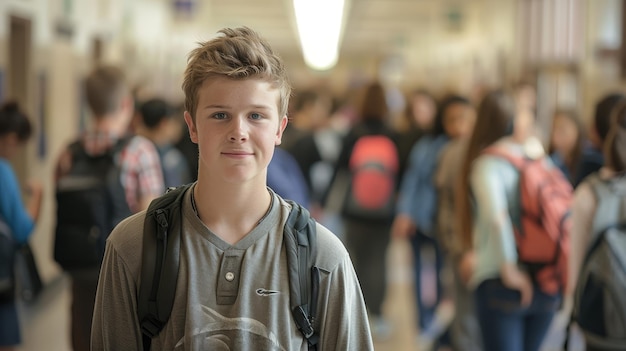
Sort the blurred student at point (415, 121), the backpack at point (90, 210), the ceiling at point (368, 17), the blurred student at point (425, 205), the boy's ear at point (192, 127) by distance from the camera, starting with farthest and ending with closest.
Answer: the ceiling at point (368, 17) < the blurred student at point (415, 121) < the blurred student at point (425, 205) < the backpack at point (90, 210) < the boy's ear at point (192, 127)

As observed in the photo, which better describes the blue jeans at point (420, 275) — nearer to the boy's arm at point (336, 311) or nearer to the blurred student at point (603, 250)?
the blurred student at point (603, 250)

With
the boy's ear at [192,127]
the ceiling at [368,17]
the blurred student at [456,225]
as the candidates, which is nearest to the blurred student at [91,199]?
the blurred student at [456,225]

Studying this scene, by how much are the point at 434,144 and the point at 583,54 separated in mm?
5513

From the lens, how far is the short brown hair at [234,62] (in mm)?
1801

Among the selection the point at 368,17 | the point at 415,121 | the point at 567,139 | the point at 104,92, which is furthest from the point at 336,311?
the point at 368,17

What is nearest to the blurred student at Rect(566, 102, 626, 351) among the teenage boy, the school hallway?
the teenage boy

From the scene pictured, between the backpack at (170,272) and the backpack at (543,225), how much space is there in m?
2.58

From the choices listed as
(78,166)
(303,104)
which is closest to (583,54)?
(303,104)

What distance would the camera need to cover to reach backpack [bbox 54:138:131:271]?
409 centimetres

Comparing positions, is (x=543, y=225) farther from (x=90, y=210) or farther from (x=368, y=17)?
(x=368, y=17)

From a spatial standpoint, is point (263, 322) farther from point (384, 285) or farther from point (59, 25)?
point (59, 25)

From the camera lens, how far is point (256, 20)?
27938 millimetres

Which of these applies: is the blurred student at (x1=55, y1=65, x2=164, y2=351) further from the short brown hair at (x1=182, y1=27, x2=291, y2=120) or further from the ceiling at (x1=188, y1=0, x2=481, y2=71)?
the ceiling at (x1=188, y1=0, x2=481, y2=71)

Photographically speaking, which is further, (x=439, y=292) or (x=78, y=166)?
(x=439, y=292)
